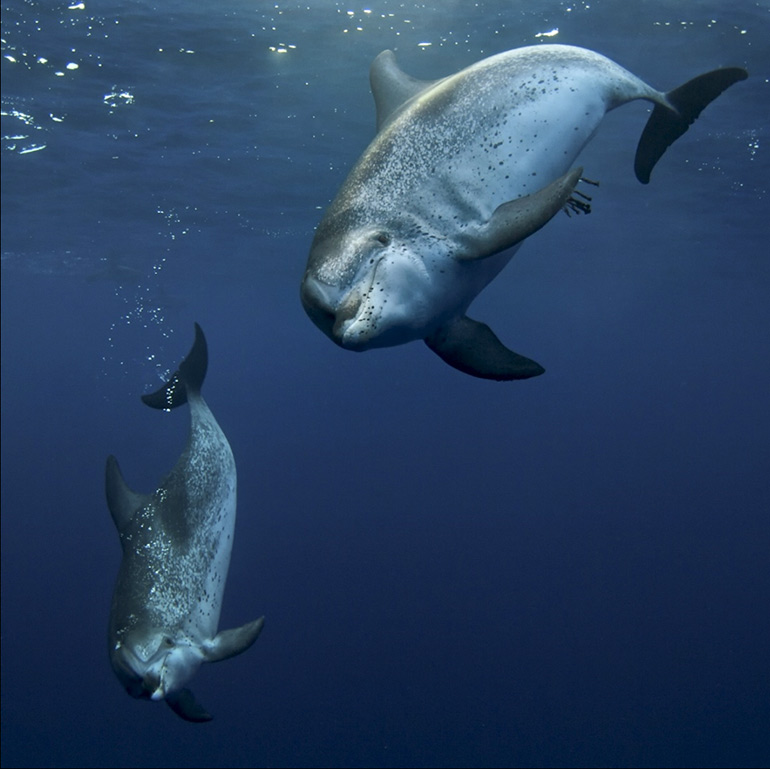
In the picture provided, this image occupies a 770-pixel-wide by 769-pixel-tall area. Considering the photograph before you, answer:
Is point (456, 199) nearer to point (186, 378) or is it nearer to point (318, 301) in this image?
point (318, 301)

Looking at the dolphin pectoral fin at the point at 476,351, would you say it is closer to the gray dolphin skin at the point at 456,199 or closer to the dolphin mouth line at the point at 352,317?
the gray dolphin skin at the point at 456,199

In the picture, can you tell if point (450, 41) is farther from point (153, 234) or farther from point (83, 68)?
point (153, 234)

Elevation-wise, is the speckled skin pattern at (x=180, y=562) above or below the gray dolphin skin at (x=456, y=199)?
below

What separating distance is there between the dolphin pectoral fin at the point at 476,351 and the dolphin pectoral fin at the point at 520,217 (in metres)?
0.57

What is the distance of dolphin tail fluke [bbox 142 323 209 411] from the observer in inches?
279

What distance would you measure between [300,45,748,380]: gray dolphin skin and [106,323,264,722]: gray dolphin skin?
3206 mm

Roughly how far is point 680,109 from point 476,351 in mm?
2093

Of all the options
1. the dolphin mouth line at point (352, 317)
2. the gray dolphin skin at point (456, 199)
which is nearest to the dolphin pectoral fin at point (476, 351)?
the gray dolphin skin at point (456, 199)

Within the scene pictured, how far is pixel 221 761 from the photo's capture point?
13.9m

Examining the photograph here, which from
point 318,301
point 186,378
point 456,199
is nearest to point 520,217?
point 456,199

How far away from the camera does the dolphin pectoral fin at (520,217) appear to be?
3260 mm

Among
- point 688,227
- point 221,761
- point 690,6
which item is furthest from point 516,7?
point 688,227

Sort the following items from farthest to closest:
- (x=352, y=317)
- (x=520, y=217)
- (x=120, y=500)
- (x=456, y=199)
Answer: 1. (x=120, y=500)
2. (x=456, y=199)
3. (x=520, y=217)
4. (x=352, y=317)

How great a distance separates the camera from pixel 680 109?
451 centimetres
